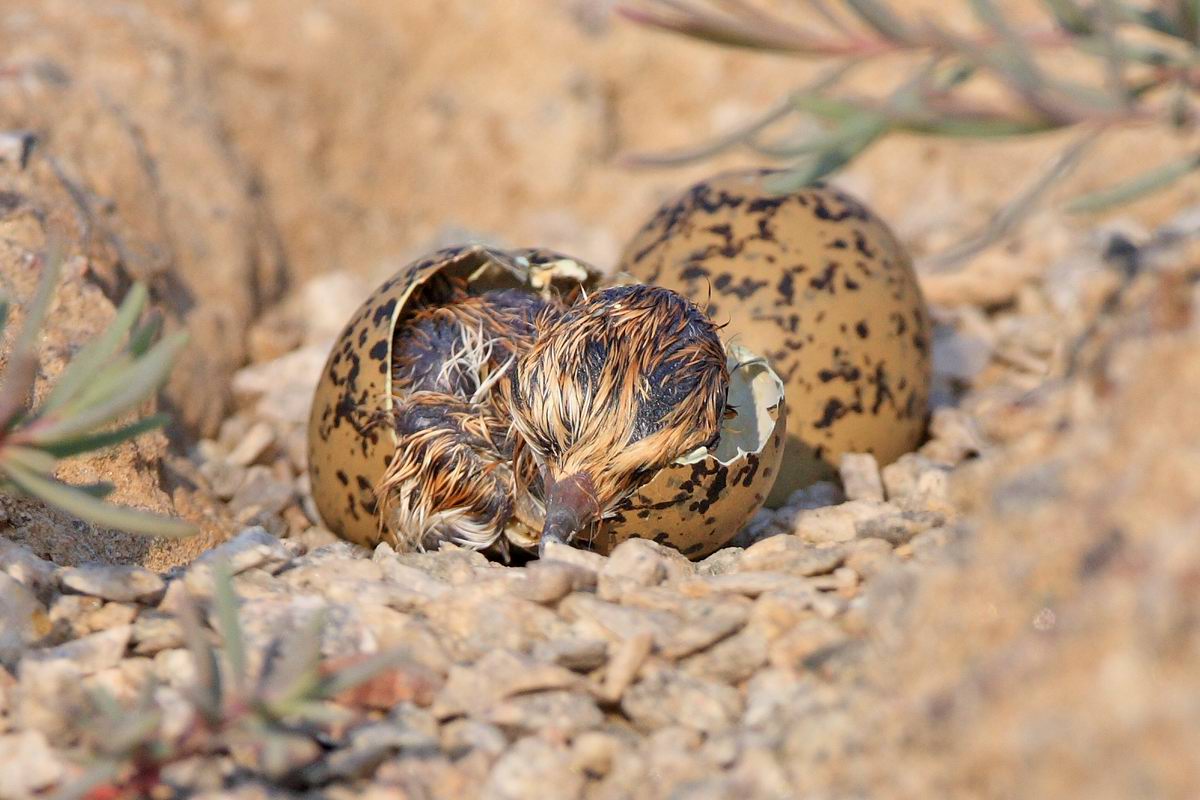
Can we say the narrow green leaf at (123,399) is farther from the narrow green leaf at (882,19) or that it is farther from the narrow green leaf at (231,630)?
the narrow green leaf at (882,19)

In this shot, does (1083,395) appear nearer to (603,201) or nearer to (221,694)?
(221,694)

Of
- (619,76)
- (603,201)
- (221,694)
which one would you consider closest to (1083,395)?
(221,694)

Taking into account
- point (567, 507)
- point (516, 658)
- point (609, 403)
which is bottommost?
point (516, 658)

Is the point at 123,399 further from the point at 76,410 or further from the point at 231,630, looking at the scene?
the point at 231,630

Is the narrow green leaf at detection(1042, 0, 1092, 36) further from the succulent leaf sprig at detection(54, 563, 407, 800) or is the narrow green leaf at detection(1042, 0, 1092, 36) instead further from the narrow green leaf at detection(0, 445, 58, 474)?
the narrow green leaf at detection(0, 445, 58, 474)

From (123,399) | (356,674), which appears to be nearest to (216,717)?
(356,674)

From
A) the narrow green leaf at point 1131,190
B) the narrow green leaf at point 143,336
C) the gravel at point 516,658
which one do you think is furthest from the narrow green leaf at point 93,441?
the narrow green leaf at point 1131,190
